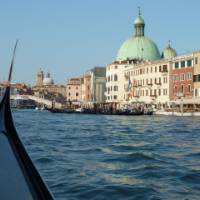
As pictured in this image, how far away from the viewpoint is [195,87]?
35.0 meters

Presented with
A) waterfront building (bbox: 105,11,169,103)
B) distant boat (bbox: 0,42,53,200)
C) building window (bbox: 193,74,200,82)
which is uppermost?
waterfront building (bbox: 105,11,169,103)

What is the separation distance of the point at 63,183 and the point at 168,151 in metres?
3.50

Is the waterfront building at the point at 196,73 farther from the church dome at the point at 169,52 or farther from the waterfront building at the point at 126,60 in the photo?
the church dome at the point at 169,52

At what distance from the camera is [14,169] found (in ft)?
10.0

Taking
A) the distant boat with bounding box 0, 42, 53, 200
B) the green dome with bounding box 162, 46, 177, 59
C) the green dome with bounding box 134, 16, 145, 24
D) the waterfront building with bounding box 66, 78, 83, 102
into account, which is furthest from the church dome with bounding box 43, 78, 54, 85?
the distant boat with bounding box 0, 42, 53, 200

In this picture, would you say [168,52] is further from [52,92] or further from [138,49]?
[52,92]

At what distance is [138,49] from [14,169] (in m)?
49.6

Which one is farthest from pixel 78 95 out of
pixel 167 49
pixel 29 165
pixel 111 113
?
pixel 29 165

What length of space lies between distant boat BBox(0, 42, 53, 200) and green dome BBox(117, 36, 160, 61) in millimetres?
47847

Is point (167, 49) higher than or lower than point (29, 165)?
higher

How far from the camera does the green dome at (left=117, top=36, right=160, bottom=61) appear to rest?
51750 mm

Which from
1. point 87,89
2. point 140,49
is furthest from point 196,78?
point 87,89

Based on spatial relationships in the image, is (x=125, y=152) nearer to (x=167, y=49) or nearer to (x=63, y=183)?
(x=63, y=183)

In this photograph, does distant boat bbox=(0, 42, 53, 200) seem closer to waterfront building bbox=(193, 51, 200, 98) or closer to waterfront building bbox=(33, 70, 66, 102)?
waterfront building bbox=(193, 51, 200, 98)
